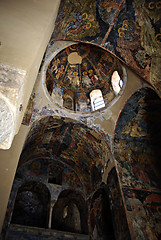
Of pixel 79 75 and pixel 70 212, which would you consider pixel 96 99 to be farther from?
pixel 70 212

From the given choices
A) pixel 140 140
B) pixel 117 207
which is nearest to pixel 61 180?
pixel 117 207

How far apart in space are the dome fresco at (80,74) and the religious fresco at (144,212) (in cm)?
466

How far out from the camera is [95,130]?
947cm

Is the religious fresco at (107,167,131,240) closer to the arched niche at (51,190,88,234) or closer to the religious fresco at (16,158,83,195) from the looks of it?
the arched niche at (51,190,88,234)

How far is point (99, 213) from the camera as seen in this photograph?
981 centimetres

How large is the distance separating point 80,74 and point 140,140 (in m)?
4.91

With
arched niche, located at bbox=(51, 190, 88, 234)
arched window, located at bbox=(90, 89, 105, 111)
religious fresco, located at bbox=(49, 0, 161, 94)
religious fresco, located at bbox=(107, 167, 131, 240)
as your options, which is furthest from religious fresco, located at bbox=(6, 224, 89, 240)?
religious fresco, located at bbox=(49, 0, 161, 94)

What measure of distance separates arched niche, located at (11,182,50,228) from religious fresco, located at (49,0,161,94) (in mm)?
8584

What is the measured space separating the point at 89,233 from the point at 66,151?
4682 millimetres

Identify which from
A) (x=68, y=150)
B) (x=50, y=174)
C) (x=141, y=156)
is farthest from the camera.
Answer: (x=50, y=174)

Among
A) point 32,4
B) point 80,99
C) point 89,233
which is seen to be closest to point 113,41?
point 80,99

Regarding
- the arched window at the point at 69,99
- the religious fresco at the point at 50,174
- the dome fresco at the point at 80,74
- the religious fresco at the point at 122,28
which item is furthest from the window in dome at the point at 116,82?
the religious fresco at the point at 50,174

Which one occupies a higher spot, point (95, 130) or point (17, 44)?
point (95, 130)

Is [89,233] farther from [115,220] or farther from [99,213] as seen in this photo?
[115,220]
